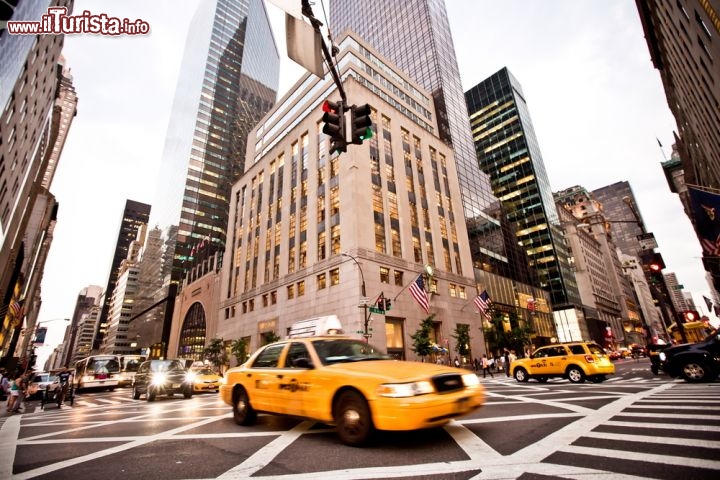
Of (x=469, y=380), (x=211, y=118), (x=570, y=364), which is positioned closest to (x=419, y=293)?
(x=570, y=364)

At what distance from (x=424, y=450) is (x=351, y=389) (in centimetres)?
122

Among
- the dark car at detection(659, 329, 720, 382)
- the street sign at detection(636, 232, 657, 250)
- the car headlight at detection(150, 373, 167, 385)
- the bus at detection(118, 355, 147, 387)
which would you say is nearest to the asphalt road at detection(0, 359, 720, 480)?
the dark car at detection(659, 329, 720, 382)

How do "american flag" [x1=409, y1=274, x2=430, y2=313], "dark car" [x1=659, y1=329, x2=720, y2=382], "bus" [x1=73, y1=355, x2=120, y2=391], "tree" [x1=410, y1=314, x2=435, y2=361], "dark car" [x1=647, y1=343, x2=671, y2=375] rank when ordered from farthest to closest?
"tree" [x1=410, y1=314, x2=435, y2=361]
"american flag" [x1=409, y1=274, x2=430, y2=313]
"bus" [x1=73, y1=355, x2=120, y2=391]
"dark car" [x1=647, y1=343, x2=671, y2=375]
"dark car" [x1=659, y1=329, x2=720, y2=382]

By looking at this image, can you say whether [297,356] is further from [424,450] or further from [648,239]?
[648,239]

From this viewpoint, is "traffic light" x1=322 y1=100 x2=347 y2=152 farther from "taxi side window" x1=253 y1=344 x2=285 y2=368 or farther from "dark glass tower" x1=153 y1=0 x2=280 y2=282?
"dark glass tower" x1=153 y1=0 x2=280 y2=282

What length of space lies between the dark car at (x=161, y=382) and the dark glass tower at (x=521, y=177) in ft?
228

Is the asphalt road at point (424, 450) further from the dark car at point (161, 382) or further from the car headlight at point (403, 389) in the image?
the dark car at point (161, 382)

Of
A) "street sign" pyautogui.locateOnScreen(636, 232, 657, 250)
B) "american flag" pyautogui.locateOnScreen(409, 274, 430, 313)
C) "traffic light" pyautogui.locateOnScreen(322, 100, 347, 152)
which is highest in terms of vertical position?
"street sign" pyautogui.locateOnScreen(636, 232, 657, 250)

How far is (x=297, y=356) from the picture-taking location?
6.02 metres

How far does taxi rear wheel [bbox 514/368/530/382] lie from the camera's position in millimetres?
15698

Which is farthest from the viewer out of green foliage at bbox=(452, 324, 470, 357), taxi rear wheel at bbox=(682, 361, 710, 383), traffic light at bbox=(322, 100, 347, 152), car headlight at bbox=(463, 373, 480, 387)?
green foliage at bbox=(452, 324, 470, 357)

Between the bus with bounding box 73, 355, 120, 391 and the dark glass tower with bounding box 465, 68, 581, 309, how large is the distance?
70.2 metres

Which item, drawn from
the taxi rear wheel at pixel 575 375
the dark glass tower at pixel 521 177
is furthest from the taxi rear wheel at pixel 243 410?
the dark glass tower at pixel 521 177

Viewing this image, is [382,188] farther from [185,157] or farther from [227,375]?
[185,157]
